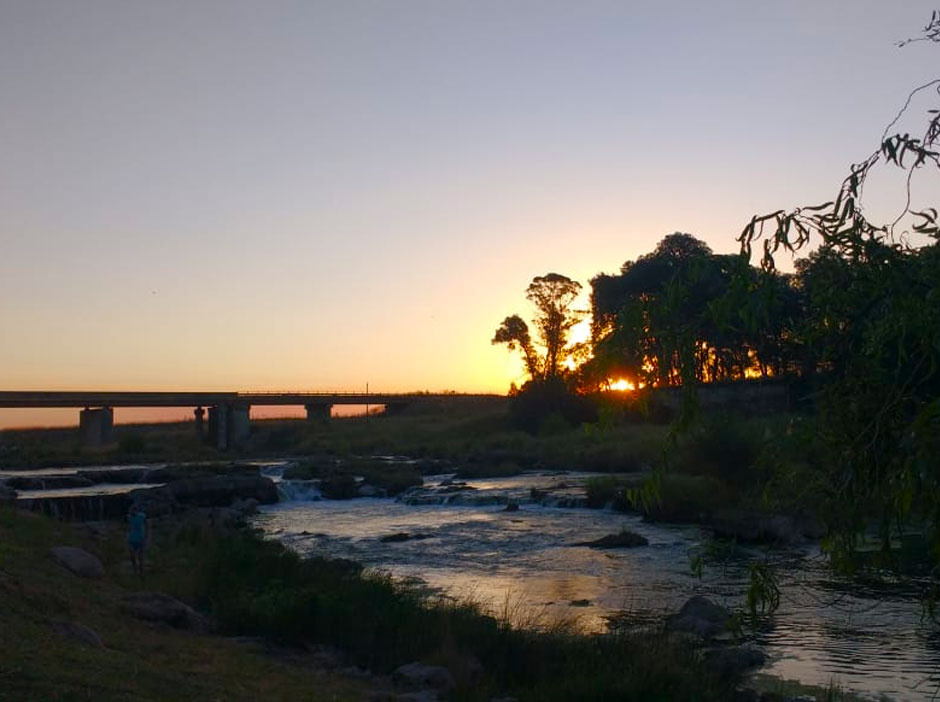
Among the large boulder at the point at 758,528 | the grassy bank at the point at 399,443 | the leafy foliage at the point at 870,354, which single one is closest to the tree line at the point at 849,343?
the leafy foliage at the point at 870,354

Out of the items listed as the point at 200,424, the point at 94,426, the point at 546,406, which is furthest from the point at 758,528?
the point at 200,424

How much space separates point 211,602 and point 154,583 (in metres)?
2.92

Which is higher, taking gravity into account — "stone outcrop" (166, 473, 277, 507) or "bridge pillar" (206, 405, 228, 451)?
"bridge pillar" (206, 405, 228, 451)

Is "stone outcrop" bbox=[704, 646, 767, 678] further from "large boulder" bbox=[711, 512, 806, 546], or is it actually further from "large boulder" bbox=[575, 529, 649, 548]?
"large boulder" bbox=[575, 529, 649, 548]

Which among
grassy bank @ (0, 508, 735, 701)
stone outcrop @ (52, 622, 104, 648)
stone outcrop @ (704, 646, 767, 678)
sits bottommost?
stone outcrop @ (704, 646, 767, 678)

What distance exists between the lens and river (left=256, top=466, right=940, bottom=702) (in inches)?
646

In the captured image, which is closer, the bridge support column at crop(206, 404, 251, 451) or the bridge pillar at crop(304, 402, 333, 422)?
the bridge support column at crop(206, 404, 251, 451)

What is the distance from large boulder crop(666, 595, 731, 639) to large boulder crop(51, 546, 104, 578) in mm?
11583

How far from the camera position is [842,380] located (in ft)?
18.0

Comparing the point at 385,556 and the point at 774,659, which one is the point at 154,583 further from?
the point at 774,659

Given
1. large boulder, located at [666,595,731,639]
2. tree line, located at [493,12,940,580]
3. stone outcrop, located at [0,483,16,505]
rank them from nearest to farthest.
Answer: tree line, located at [493,12,940,580], large boulder, located at [666,595,731,639], stone outcrop, located at [0,483,16,505]

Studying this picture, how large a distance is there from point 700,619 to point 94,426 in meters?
72.6

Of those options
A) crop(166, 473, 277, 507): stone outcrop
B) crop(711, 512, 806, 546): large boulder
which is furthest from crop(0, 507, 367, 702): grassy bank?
crop(166, 473, 277, 507): stone outcrop

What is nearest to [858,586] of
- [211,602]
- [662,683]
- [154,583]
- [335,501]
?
[662,683]
